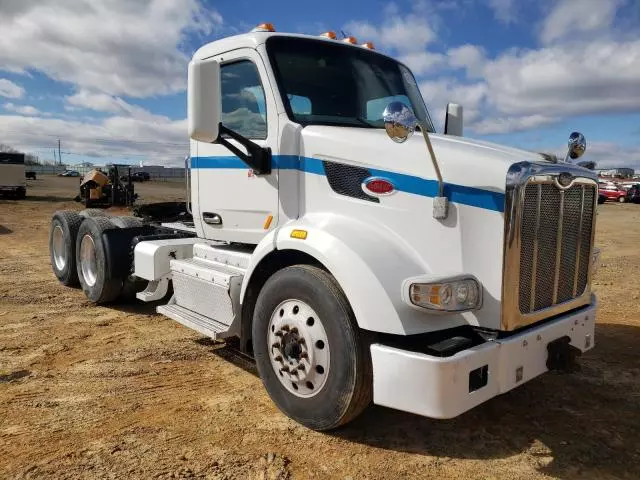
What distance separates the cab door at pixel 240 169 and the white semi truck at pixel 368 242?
2cm

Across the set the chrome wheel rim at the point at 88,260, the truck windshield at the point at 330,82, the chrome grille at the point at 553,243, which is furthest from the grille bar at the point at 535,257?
the chrome wheel rim at the point at 88,260

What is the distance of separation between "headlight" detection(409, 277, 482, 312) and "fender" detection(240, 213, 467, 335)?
0.10m

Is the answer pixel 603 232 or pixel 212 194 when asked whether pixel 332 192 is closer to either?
pixel 212 194

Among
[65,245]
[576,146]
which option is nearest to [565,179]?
[576,146]

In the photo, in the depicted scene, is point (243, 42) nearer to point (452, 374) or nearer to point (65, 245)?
point (452, 374)

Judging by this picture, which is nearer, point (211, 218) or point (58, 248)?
point (211, 218)

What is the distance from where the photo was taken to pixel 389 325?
3018mm

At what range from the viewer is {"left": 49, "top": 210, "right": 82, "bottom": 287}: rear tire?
25.0 ft

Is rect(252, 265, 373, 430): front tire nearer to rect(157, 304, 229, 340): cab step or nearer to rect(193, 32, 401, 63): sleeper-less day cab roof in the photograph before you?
rect(157, 304, 229, 340): cab step

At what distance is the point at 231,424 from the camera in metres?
3.67

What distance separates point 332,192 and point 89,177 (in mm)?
18613

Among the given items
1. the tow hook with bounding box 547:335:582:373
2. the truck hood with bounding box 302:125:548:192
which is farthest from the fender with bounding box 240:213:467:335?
the tow hook with bounding box 547:335:582:373

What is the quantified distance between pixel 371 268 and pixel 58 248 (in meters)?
6.72

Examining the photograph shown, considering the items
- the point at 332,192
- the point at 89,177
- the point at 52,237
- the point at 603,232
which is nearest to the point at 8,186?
the point at 89,177
